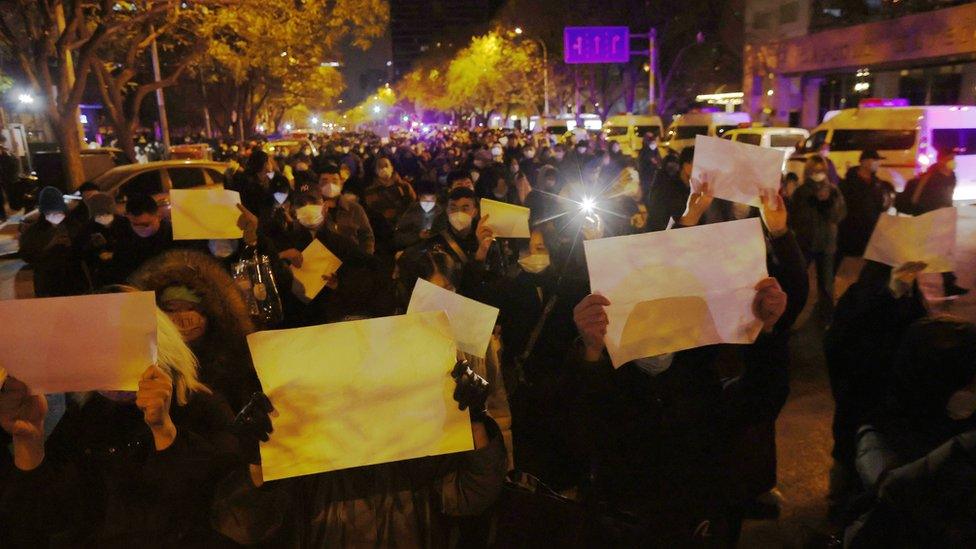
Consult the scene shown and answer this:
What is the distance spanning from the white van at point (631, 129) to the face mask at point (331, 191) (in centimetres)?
2005

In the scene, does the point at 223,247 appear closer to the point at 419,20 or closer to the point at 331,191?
the point at 331,191

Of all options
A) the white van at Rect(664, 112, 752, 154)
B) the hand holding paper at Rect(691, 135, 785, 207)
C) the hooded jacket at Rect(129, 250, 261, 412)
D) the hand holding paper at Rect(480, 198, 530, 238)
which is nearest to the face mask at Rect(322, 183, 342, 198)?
the hand holding paper at Rect(480, 198, 530, 238)

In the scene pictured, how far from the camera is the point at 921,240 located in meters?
3.60

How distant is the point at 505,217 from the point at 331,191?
11.6 feet

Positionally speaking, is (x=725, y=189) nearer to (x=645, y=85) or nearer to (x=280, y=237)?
(x=280, y=237)

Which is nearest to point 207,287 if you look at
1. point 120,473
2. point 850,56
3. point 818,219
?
point 120,473

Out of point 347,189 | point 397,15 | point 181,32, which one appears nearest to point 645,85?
point 181,32

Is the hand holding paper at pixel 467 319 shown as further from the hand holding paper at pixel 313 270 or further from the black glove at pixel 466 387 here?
the hand holding paper at pixel 313 270

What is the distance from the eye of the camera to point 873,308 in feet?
12.7

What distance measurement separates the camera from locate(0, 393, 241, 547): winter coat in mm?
2539

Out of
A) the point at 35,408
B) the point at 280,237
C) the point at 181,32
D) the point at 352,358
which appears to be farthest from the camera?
the point at 181,32

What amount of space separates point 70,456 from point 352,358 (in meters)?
1.14

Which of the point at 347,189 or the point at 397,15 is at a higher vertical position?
the point at 397,15

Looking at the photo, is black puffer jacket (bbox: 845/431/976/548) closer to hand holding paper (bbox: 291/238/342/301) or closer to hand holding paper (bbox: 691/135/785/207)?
hand holding paper (bbox: 691/135/785/207)
